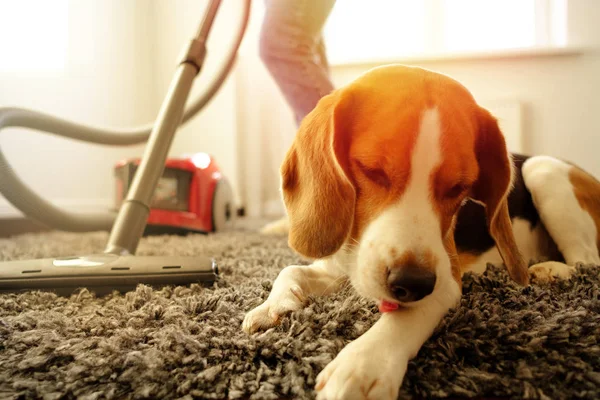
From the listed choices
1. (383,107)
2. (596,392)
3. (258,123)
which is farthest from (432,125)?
(258,123)

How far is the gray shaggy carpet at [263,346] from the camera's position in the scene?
733 millimetres

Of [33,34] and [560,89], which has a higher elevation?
[33,34]

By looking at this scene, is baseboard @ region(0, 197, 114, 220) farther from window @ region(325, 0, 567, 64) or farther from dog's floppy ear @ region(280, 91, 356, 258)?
dog's floppy ear @ region(280, 91, 356, 258)

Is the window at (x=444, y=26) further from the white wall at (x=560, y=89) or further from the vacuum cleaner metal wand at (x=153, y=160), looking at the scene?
the vacuum cleaner metal wand at (x=153, y=160)

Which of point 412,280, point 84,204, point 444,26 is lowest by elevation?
point 84,204

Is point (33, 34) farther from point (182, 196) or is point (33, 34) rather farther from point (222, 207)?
point (222, 207)

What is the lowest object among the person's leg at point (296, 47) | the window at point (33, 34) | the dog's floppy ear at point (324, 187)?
the dog's floppy ear at point (324, 187)

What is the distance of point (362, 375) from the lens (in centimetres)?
68

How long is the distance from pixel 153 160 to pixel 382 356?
3.61ft

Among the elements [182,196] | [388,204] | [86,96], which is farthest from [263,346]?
[86,96]

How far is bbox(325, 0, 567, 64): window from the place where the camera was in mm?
3418

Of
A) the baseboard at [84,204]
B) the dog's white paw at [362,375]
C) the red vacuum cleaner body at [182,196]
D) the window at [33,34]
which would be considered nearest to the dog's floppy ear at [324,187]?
the dog's white paw at [362,375]

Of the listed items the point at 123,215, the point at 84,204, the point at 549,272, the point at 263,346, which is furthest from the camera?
the point at 84,204

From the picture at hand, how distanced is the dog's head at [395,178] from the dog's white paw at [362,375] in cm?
12
